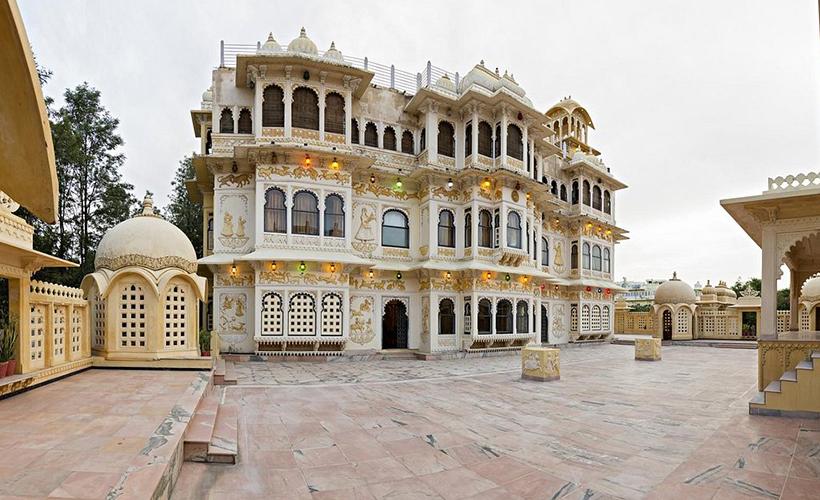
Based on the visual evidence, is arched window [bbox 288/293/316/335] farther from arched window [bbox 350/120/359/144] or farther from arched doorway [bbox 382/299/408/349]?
arched window [bbox 350/120/359/144]

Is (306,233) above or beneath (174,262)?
above

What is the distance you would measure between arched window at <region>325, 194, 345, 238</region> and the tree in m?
11.6

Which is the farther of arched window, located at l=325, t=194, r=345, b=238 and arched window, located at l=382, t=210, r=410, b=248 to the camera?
arched window, located at l=382, t=210, r=410, b=248

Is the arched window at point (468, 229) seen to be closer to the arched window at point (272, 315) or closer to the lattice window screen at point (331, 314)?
the lattice window screen at point (331, 314)

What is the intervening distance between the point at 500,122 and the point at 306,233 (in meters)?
8.73

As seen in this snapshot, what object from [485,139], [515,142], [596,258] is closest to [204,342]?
[485,139]

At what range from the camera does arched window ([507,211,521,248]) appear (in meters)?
17.1

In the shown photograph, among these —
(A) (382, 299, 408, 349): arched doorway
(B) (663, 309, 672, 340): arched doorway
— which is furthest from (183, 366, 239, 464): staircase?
(B) (663, 309, 672, 340): arched doorway

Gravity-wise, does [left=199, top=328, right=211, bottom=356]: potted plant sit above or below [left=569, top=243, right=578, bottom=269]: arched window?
below

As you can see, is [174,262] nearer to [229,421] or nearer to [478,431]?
[229,421]

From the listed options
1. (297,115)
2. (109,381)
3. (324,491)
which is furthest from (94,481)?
(297,115)

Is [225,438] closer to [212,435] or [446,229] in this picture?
[212,435]

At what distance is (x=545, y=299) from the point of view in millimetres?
21812

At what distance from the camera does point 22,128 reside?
146 centimetres
